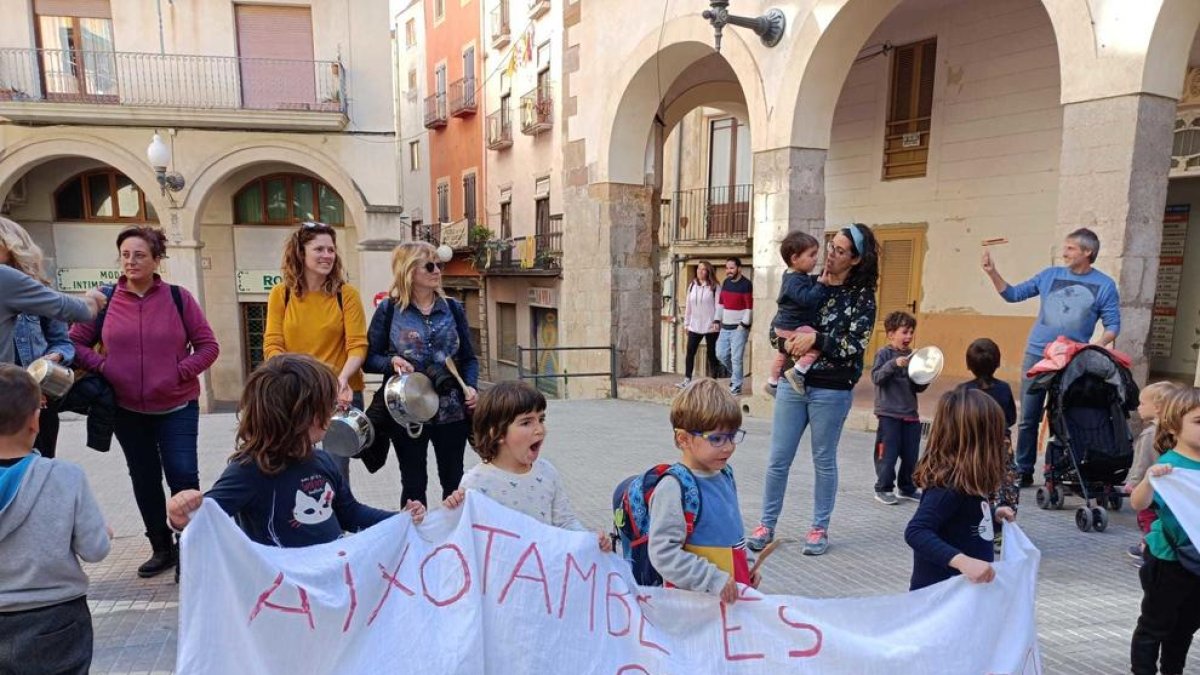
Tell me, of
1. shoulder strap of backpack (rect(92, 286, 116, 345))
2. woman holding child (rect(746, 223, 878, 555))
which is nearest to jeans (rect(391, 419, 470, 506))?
shoulder strap of backpack (rect(92, 286, 116, 345))

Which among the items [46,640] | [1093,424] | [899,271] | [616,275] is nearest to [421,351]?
[46,640]

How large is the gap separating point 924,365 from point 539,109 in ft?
57.6

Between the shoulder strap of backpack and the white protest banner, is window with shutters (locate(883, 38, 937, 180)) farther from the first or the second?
the shoulder strap of backpack

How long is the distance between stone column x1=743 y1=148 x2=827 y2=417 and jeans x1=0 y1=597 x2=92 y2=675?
24.0 feet

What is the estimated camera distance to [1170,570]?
8.57ft

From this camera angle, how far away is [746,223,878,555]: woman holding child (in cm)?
382

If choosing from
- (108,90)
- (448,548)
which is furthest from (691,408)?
(108,90)

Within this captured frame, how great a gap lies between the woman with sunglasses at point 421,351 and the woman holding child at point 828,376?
72.3 inches

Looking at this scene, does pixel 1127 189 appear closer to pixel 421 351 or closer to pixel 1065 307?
pixel 1065 307

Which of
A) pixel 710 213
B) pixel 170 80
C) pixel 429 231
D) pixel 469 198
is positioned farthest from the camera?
pixel 429 231

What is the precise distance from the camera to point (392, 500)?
206 inches

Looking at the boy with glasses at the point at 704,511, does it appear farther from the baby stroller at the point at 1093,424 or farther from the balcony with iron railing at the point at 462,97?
the balcony with iron railing at the point at 462,97

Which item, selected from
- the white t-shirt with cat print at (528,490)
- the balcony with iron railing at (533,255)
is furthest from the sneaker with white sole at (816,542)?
the balcony with iron railing at (533,255)

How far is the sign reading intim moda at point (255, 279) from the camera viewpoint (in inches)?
649
